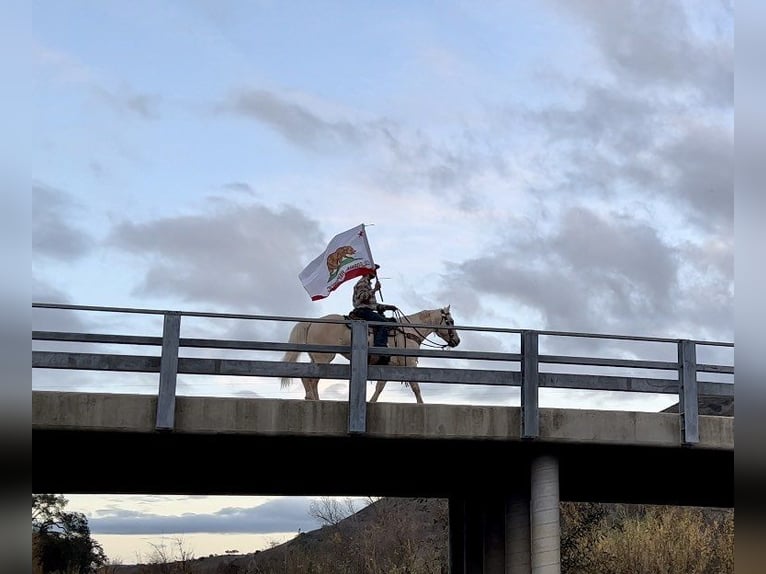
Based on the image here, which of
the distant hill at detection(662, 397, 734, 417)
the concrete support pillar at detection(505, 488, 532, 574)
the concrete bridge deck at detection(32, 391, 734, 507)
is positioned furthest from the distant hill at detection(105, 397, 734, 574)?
the distant hill at detection(662, 397, 734, 417)

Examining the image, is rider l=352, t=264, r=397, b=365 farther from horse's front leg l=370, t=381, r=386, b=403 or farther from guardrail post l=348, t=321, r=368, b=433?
guardrail post l=348, t=321, r=368, b=433

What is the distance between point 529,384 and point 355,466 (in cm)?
402

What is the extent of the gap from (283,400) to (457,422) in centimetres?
238

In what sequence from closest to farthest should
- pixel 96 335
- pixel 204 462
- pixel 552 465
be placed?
pixel 96 335
pixel 552 465
pixel 204 462

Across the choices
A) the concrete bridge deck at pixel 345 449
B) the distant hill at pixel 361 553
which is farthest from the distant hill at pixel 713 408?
the concrete bridge deck at pixel 345 449

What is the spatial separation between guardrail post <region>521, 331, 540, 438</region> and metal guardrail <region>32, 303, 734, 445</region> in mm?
14

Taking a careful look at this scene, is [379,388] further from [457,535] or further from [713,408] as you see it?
[713,408]

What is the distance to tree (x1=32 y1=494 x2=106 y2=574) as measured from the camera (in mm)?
33656

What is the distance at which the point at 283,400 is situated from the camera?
13727mm

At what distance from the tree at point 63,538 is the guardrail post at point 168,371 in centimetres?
2159

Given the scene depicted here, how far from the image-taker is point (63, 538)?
115 feet

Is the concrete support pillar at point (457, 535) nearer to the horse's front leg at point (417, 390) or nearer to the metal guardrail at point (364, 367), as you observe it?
the horse's front leg at point (417, 390)
